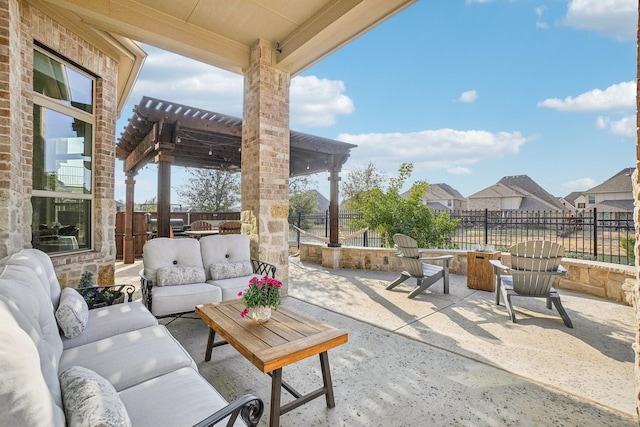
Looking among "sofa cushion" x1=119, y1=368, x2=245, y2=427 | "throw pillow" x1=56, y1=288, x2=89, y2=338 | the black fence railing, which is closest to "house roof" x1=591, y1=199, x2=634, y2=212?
the black fence railing

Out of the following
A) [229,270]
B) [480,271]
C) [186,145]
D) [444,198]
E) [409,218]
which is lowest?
[480,271]

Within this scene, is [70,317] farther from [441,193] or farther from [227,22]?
[441,193]

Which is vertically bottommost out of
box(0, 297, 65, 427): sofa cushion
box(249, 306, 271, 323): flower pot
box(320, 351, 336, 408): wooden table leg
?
box(320, 351, 336, 408): wooden table leg

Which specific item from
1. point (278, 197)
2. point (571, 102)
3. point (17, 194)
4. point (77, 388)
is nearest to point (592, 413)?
point (77, 388)

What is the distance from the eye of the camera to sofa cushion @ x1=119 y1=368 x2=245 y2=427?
3.57 ft

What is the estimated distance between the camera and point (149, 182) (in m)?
15.5

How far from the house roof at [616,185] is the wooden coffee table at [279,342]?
1854cm

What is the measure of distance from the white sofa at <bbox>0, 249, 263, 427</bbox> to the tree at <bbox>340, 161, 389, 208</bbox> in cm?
1332

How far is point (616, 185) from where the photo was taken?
14133 millimetres

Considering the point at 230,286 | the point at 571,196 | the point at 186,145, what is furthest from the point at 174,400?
the point at 571,196

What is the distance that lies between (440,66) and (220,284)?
30.6 ft

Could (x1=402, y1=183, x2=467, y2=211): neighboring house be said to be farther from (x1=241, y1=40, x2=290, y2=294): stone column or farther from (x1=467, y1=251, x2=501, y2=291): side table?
(x1=241, y1=40, x2=290, y2=294): stone column

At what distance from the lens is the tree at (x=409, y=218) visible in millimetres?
6031

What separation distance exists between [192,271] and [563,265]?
5.48 metres
